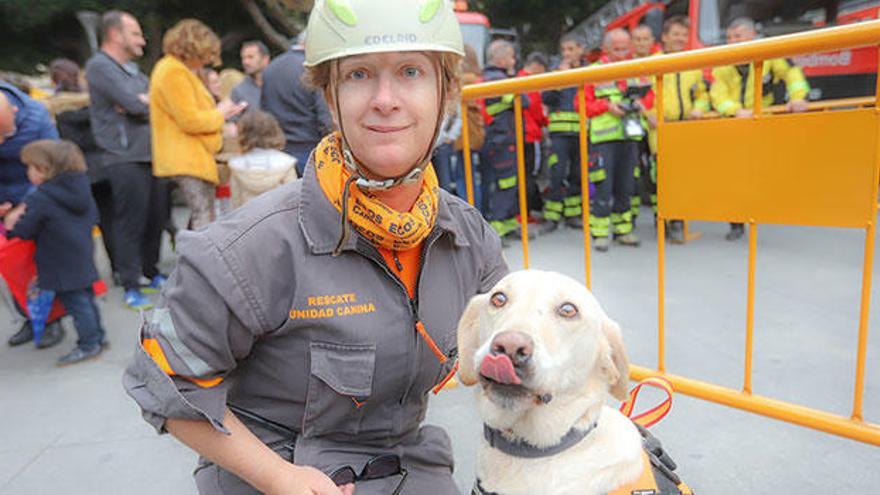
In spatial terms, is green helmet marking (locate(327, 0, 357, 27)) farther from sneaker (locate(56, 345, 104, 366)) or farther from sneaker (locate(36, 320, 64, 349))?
sneaker (locate(36, 320, 64, 349))

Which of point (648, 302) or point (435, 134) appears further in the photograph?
point (648, 302)

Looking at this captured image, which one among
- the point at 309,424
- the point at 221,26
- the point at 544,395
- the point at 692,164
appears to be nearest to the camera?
the point at 544,395

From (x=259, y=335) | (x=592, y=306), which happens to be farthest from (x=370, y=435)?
(x=592, y=306)

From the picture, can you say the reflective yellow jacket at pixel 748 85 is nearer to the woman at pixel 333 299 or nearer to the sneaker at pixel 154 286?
the woman at pixel 333 299

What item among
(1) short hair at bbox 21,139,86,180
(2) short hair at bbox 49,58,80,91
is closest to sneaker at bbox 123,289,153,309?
(1) short hair at bbox 21,139,86,180

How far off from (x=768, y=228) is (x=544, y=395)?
5468 mm

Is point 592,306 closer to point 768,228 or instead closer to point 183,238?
point 183,238

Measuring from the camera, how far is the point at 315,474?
142cm

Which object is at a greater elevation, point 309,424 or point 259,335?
point 259,335

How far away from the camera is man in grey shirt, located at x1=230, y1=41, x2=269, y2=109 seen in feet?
19.0

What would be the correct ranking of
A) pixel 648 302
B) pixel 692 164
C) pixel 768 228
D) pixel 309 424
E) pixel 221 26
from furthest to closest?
pixel 221 26, pixel 768 228, pixel 648 302, pixel 692 164, pixel 309 424

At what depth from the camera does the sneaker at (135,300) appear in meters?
4.68

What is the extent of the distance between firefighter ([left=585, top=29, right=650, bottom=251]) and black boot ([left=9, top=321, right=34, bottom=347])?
15.1 ft

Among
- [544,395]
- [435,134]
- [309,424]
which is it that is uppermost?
[435,134]
